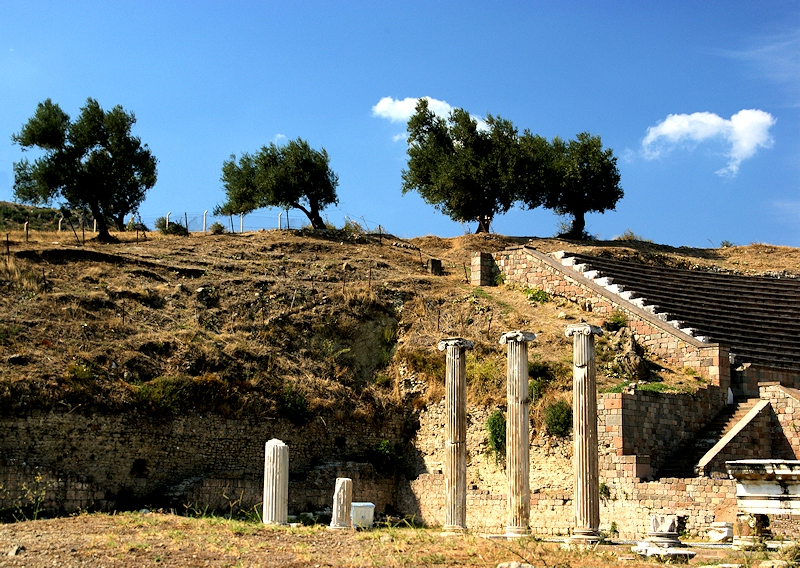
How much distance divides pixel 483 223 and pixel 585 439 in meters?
28.4

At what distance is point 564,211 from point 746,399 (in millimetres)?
22473

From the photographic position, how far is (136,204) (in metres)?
45.9

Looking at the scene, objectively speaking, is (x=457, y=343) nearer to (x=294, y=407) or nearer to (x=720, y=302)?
(x=294, y=407)

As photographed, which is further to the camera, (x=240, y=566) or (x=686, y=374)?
(x=686, y=374)

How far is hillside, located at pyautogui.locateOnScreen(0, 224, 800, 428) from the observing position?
2852 centimetres

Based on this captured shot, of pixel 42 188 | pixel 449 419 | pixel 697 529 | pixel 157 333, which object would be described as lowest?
pixel 697 529

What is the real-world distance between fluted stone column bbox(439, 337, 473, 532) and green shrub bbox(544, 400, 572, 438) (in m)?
4.92

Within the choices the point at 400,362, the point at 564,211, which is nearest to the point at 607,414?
the point at 400,362

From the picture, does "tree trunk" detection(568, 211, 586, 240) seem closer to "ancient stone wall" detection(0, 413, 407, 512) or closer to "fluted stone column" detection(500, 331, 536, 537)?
"ancient stone wall" detection(0, 413, 407, 512)

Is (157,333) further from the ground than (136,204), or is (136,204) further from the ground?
(136,204)

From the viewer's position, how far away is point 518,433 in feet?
73.8

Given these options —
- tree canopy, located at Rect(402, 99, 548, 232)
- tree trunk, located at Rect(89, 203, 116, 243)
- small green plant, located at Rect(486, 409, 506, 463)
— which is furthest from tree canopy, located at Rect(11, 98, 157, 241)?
small green plant, located at Rect(486, 409, 506, 463)

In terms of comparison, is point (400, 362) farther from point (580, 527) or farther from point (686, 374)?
point (580, 527)

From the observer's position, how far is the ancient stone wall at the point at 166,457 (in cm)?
2561
